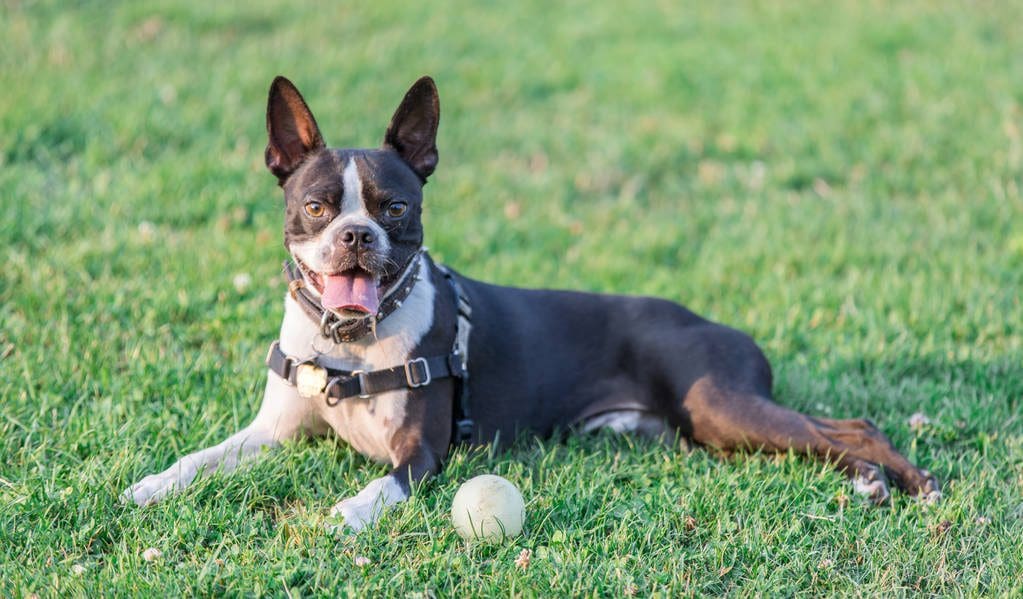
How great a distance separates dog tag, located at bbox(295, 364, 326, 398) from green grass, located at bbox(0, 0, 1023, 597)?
9.9 inches

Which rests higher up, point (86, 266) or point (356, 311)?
point (356, 311)

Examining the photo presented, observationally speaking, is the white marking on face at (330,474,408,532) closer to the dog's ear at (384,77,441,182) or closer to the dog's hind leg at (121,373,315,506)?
the dog's hind leg at (121,373,315,506)

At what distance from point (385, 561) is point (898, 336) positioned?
10.5 ft

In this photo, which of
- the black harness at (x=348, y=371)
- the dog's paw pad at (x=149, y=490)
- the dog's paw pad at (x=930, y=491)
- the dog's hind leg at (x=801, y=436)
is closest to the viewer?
the dog's paw pad at (x=149, y=490)

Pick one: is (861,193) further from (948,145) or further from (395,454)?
(395,454)

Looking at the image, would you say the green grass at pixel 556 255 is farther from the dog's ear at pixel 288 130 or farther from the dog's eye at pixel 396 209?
the dog's ear at pixel 288 130

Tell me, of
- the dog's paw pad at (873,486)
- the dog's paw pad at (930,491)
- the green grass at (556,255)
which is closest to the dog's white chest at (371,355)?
the green grass at (556,255)

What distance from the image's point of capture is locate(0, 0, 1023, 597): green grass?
11.8 feet

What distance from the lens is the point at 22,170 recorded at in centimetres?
664

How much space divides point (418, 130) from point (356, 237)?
641 millimetres

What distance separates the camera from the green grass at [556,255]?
11.8 ft

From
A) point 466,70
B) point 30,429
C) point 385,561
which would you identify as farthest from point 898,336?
point 466,70

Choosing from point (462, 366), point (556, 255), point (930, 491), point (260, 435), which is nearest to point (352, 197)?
point (462, 366)

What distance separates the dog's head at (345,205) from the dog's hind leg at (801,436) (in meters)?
1.39
